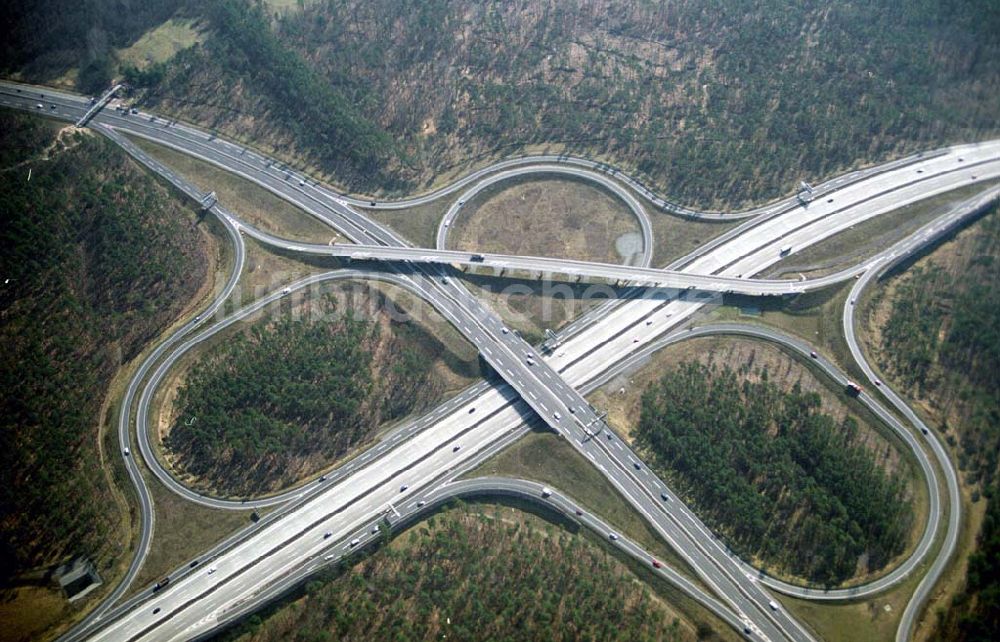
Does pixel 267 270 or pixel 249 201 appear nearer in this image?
pixel 267 270

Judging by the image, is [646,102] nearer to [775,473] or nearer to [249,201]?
[775,473]

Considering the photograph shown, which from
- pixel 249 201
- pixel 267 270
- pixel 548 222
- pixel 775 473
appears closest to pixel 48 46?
pixel 249 201

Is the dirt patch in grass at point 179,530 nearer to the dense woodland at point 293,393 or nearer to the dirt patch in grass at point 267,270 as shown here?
the dense woodland at point 293,393

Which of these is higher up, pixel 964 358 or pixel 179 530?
pixel 179 530

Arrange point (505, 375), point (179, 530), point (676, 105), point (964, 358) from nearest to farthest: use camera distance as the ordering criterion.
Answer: point (179, 530), point (964, 358), point (505, 375), point (676, 105)

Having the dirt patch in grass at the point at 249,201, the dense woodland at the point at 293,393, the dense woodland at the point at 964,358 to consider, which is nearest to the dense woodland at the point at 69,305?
the dirt patch in grass at the point at 249,201

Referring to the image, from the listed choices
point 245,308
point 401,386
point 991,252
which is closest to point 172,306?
point 245,308

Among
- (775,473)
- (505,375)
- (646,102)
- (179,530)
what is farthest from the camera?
(646,102)
